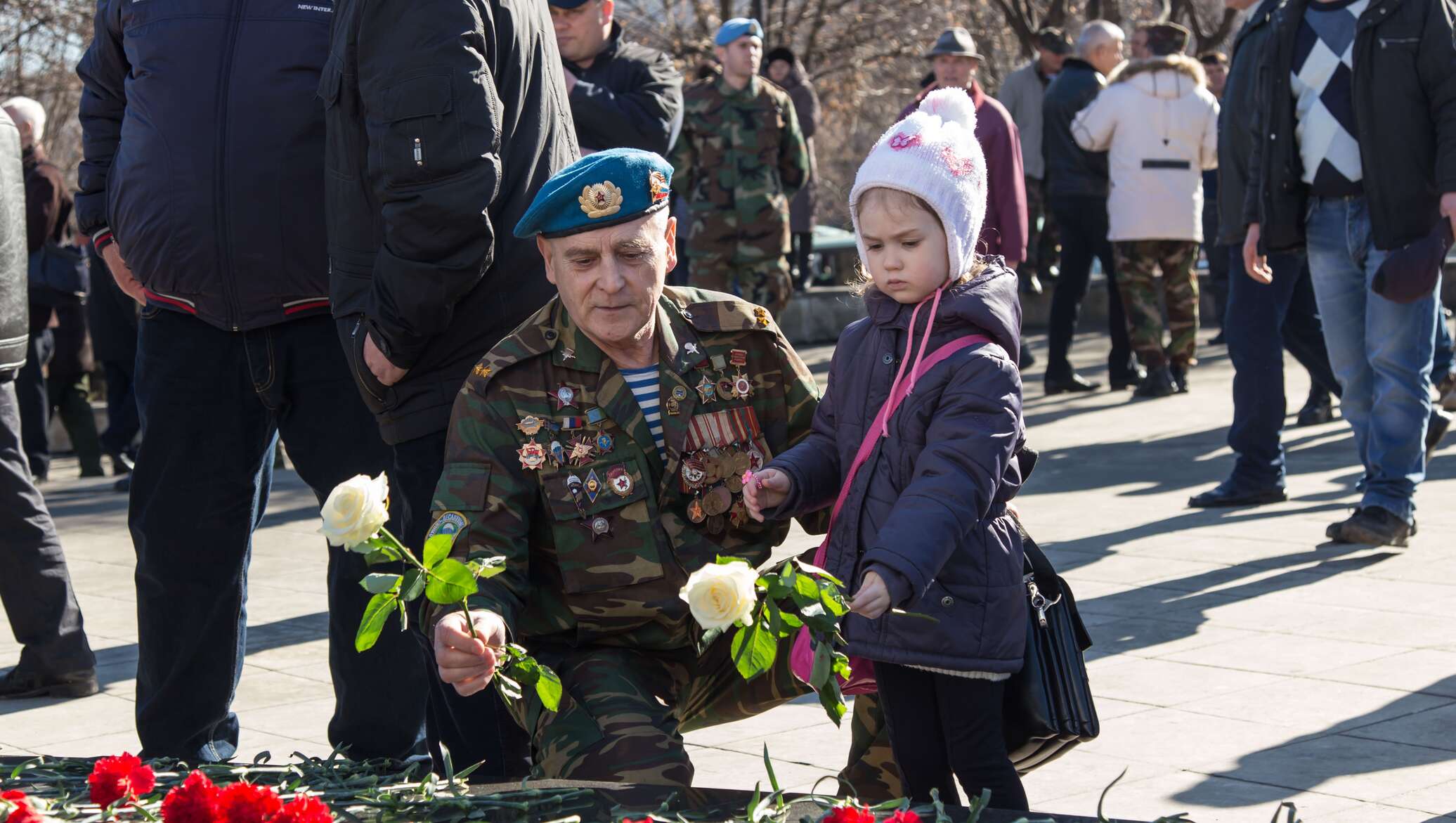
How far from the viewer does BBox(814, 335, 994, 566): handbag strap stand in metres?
3.15

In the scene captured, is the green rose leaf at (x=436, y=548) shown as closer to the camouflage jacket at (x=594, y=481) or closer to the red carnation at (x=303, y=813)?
the red carnation at (x=303, y=813)

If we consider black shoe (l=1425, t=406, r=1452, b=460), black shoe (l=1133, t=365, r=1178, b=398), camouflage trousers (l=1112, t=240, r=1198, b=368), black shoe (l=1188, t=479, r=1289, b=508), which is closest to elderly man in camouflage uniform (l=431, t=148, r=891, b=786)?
black shoe (l=1188, t=479, r=1289, b=508)

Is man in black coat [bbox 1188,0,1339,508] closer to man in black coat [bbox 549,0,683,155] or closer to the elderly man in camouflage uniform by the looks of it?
man in black coat [bbox 549,0,683,155]

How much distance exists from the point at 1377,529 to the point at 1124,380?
5.57m

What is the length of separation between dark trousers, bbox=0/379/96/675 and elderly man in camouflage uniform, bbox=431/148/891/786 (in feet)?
7.33

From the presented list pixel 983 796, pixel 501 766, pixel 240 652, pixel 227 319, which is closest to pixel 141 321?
pixel 227 319

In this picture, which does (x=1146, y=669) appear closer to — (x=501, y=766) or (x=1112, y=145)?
(x=501, y=766)

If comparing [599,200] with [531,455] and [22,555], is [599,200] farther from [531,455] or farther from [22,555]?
[22,555]

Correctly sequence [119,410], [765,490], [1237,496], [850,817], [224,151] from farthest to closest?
[119,410] < [1237,496] < [224,151] < [765,490] < [850,817]

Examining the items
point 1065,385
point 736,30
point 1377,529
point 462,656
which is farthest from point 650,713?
point 1065,385

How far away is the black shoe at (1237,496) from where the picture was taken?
7086mm

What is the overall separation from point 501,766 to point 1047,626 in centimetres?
115

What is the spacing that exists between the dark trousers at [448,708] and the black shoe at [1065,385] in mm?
8053

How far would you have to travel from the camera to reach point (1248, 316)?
23.7ft
